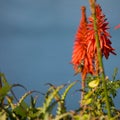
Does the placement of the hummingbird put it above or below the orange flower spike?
below

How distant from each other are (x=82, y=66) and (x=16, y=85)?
5.25 meters

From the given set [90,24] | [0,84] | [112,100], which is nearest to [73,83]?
[0,84]

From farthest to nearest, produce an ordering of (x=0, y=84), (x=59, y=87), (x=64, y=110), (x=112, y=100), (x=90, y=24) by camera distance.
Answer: (x=90, y=24)
(x=112, y=100)
(x=0, y=84)
(x=64, y=110)
(x=59, y=87)

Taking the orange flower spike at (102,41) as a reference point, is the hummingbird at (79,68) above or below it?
below

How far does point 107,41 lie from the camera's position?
29.7ft

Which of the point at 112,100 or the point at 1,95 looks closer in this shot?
the point at 1,95

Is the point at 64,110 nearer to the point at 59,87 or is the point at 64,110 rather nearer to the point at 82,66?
the point at 59,87

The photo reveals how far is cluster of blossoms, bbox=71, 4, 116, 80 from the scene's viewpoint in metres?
8.73

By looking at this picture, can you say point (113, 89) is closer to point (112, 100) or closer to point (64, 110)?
point (112, 100)

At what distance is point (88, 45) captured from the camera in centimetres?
916

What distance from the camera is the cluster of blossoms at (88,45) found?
8.73 m

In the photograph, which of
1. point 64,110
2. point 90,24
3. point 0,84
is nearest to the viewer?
point 64,110

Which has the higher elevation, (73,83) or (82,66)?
(82,66)

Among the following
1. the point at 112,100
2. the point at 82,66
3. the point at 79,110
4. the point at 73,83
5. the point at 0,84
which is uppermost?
the point at 82,66
